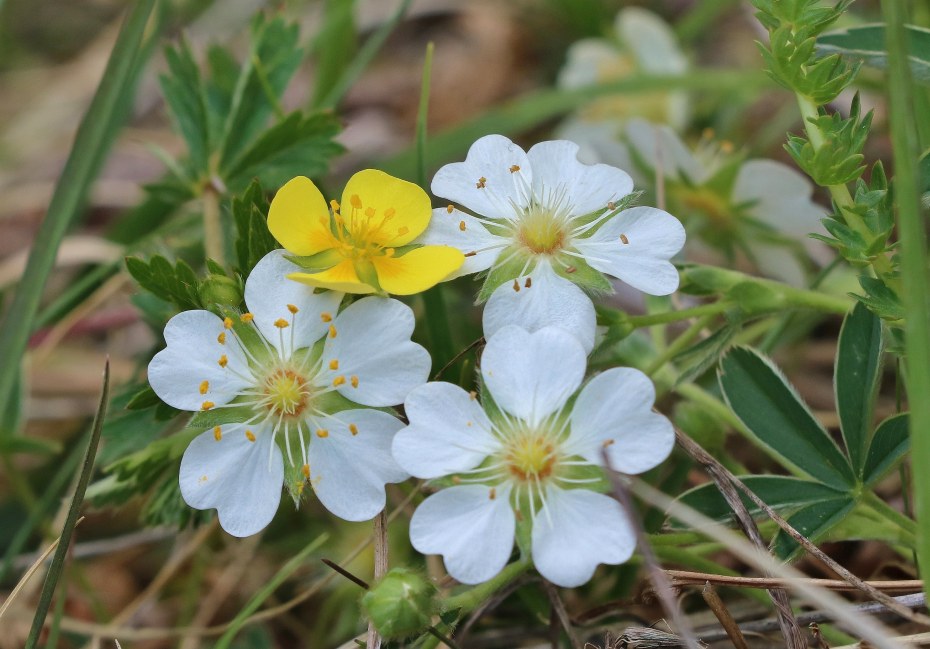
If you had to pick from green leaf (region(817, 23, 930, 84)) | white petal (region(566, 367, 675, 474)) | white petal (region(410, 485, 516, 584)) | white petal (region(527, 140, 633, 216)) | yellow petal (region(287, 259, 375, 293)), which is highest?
green leaf (region(817, 23, 930, 84))

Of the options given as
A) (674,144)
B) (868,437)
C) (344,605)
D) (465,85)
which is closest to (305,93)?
(465,85)

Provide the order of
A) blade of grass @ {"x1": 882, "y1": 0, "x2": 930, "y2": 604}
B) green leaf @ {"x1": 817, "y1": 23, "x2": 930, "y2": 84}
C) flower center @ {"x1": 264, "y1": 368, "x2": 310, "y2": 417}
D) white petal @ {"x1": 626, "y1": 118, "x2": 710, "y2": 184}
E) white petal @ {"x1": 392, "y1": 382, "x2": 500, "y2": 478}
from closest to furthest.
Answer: blade of grass @ {"x1": 882, "y1": 0, "x2": 930, "y2": 604} → white petal @ {"x1": 392, "y1": 382, "x2": 500, "y2": 478} → flower center @ {"x1": 264, "y1": 368, "x2": 310, "y2": 417} → green leaf @ {"x1": 817, "y1": 23, "x2": 930, "y2": 84} → white petal @ {"x1": 626, "y1": 118, "x2": 710, "y2": 184}

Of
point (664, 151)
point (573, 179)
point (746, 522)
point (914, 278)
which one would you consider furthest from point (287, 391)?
point (664, 151)

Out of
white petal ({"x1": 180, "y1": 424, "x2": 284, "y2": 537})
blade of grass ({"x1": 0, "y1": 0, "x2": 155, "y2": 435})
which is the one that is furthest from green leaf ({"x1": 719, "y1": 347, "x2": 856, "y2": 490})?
blade of grass ({"x1": 0, "y1": 0, "x2": 155, "y2": 435})

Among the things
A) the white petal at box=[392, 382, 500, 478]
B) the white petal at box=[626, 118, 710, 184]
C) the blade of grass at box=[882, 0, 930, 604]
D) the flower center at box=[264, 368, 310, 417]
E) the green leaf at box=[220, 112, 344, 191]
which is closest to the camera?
the blade of grass at box=[882, 0, 930, 604]

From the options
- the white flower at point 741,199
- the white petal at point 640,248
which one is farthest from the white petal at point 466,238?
the white flower at point 741,199

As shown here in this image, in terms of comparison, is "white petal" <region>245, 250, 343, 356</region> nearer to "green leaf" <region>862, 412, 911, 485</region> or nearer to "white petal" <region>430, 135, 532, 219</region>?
"white petal" <region>430, 135, 532, 219</region>

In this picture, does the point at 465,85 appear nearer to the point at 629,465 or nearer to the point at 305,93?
the point at 305,93
